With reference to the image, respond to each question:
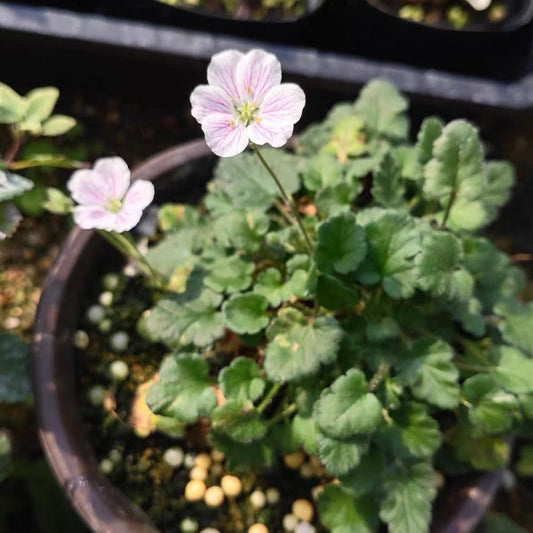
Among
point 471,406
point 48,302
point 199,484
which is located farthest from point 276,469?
point 48,302

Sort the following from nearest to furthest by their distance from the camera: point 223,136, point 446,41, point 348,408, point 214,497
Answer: point 223,136, point 348,408, point 214,497, point 446,41

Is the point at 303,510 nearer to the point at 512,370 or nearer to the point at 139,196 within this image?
the point at 512,370

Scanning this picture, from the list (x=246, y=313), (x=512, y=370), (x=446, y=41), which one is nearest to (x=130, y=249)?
(x=246, y=313)

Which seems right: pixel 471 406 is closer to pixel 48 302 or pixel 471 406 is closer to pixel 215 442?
pixel 215 442

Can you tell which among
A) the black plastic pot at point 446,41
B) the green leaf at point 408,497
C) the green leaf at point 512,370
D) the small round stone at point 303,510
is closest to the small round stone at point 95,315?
the small round stone at point 303,510

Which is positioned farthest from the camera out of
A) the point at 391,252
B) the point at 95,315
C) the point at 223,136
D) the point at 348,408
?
the point at 95,315

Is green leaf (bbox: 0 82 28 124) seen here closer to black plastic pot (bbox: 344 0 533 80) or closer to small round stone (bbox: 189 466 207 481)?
small round stone (bbox: 189 466 207 481)
